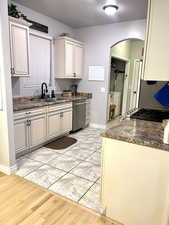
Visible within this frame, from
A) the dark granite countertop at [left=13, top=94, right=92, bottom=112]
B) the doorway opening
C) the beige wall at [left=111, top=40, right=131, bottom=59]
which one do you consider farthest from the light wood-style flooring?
the beige wall at [left=111, top=40, right=131, bottom=59]

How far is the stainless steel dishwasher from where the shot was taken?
167 inches

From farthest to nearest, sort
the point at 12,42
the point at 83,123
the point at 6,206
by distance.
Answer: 1. the point at 83,123
2. the point at 12,42
3. the point at 6,206

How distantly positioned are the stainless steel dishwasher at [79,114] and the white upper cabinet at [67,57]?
768mm

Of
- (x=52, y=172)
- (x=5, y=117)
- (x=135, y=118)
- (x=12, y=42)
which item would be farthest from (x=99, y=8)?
(x=52, y=172)

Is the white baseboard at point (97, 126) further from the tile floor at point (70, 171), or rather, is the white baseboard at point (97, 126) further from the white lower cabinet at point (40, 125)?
the tile floor at point (70, 171)

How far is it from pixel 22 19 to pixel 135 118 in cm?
259

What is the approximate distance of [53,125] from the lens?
11.7 ft

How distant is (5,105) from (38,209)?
4.54 feet

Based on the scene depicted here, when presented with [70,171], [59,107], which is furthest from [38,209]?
[59,107]

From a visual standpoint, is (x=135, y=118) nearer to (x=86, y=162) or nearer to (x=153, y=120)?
(x=153, y=120)

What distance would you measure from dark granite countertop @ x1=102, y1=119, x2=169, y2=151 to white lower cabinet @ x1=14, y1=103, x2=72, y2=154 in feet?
5.85

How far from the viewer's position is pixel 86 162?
2.86 meters

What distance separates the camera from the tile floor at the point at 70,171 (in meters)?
2.08

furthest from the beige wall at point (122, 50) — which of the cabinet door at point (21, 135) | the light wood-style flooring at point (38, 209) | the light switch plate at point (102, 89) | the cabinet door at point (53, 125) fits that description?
the light wood-style flooring at point (38, 209)
